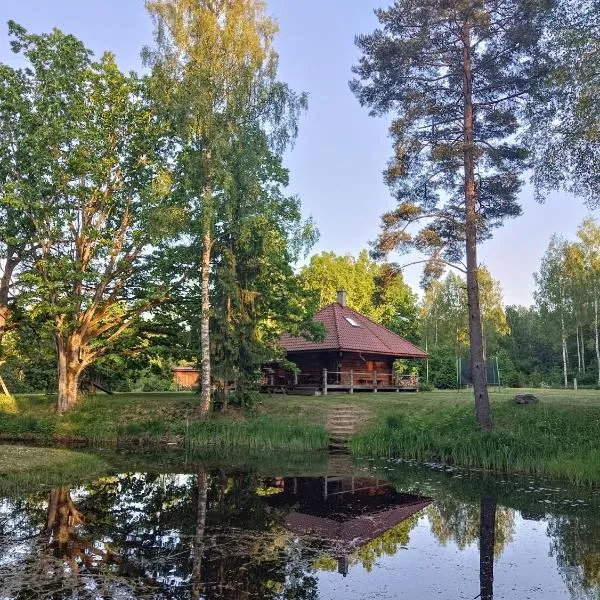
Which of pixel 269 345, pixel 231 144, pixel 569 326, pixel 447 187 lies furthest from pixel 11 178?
pixel 569 326

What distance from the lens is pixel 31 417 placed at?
66.6ft

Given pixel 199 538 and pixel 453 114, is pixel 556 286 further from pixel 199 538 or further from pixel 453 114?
pixel 199 538

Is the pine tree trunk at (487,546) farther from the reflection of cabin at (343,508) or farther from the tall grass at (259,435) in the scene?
the tall grass at (259,435)

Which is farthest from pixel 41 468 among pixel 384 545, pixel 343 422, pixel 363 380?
pixel 363 380

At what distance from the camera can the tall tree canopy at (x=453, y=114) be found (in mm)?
14508

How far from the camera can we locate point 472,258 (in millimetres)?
15016

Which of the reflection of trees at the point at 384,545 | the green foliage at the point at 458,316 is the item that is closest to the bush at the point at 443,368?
the green foliage at the point at 458,316

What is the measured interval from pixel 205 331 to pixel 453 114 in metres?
10.3

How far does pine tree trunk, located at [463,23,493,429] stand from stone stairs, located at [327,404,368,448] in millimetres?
4516

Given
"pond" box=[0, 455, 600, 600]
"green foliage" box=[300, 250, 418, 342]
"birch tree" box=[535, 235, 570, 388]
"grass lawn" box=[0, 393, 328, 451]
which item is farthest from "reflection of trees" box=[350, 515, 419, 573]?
"green foliage" box=[300, 250, 418, 342]

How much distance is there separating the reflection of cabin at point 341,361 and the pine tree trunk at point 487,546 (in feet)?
49.2

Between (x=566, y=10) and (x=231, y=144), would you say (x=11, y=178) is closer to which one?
(x=231, y=144)

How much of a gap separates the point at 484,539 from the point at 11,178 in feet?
63.0

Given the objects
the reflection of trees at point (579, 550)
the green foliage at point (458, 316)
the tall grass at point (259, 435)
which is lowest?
the reflection of trees at point (579, 550)
